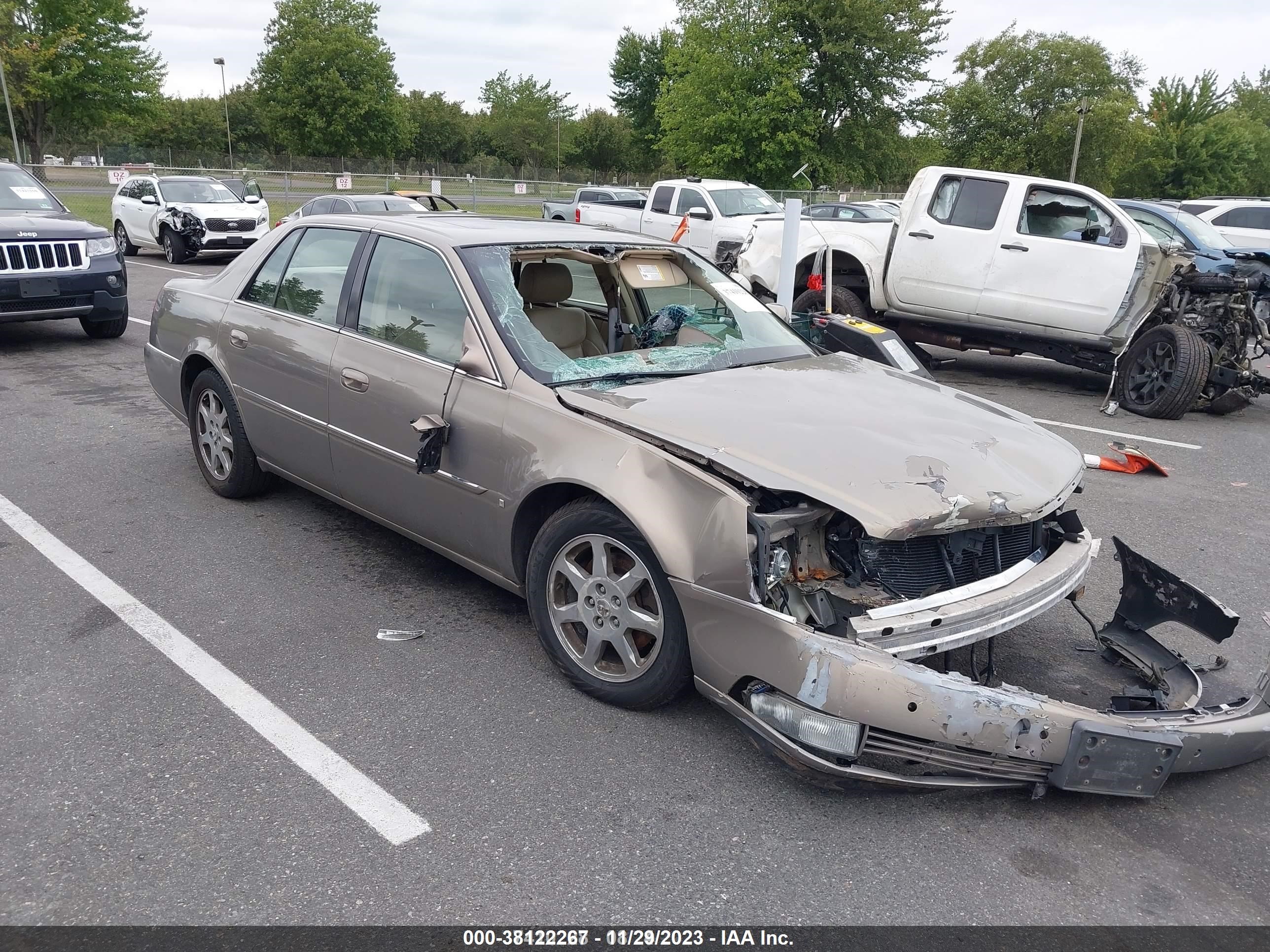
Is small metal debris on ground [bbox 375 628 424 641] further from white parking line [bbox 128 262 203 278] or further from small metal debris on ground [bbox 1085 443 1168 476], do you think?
white parking line [bbox 128 262 203 278]

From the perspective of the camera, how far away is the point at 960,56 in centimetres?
5072

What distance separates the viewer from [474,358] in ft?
12.3

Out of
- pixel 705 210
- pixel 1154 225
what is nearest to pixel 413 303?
pixel 1154 225

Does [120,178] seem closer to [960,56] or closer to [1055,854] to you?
[1055,854]

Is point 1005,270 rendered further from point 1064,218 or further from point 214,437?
point 214,437

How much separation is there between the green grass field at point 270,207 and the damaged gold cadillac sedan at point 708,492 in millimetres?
22604

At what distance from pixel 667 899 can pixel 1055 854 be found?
44.5 inches

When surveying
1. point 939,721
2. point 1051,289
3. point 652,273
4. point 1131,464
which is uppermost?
point 652,273

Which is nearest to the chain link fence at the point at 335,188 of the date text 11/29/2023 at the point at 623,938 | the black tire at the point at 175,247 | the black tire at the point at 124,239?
the black tire at the point at 124,239

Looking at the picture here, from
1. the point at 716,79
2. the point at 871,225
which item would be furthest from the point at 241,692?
the point at 716,79

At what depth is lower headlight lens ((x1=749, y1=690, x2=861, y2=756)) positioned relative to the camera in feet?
8.90

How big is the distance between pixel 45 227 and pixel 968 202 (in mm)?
9210

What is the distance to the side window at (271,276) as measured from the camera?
4879 mm

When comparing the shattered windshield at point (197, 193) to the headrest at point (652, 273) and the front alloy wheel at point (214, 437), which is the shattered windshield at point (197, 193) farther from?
the headrest at point (652, 273)
